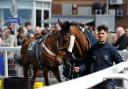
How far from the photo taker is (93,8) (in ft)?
153

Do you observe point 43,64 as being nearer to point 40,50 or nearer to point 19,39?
point 40,50

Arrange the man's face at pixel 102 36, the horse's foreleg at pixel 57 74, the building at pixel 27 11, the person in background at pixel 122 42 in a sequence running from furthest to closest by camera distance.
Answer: the building at pixel 27 11 < the person in background at pixel 122 42 < the horse's foreleg at pixel 57 74 < the man's face at pixel 102 36

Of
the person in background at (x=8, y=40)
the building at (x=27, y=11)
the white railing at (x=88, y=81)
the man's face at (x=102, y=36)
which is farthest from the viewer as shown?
the building at (x=27, y=11)

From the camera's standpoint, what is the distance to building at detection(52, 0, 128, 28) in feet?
153

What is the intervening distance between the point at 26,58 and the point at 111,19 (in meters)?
30.5

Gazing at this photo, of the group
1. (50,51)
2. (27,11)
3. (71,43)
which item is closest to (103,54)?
(71,43)

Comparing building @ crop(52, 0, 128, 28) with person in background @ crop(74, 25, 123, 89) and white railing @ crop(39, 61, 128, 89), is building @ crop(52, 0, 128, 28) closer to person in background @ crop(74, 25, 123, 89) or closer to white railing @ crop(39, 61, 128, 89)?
person in background @ crop(74, 25, 123, 89)

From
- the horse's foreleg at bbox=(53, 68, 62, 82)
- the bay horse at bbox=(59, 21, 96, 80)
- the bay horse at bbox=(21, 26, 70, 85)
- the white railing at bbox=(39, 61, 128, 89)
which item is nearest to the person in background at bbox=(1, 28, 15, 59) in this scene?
the bay horse at bbox=(21, 26, 70, 85)

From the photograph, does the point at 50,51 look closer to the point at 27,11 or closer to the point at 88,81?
the point at 88,81

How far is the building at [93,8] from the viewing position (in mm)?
46631

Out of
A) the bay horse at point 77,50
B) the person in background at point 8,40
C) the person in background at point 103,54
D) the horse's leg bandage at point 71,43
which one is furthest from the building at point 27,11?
the person in background at point 103,54

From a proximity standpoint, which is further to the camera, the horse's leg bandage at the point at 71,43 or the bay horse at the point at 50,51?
the bay horse at the point at 50,51

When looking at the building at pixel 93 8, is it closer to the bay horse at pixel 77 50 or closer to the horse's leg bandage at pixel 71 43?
the bay horse at pixel 77 50

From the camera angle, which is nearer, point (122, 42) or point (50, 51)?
point (50, 51)
